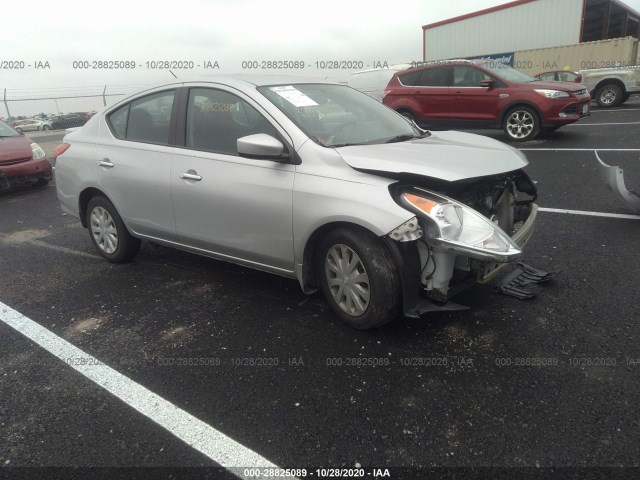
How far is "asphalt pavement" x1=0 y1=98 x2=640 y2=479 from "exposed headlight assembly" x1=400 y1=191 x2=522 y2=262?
0.63 m

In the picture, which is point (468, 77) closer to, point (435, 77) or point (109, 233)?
point (435, 77)

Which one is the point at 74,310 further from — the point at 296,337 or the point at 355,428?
the point at 355,428

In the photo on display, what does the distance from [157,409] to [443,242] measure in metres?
1.76

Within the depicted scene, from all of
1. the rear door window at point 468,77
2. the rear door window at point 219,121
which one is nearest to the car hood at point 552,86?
the rear door window at point 468,77

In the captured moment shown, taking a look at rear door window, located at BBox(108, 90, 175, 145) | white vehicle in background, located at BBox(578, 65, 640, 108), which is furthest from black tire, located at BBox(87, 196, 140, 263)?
white vehicle in background, located at BBox(578, 65, 640, 108)

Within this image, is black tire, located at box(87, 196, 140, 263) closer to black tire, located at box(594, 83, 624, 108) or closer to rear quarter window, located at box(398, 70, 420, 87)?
rear quarter window, located at box(398, 70, 420, 87)

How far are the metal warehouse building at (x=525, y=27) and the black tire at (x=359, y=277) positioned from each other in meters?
23.9

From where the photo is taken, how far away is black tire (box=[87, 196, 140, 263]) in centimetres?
425

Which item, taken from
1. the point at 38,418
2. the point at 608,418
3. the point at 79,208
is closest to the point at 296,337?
the point at 38,418

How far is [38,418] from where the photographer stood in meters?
2.39

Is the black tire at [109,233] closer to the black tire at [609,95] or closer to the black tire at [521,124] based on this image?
the black tire at [521,124]

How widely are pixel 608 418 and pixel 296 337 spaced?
173cm

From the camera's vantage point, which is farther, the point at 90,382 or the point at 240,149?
the point at 240,149

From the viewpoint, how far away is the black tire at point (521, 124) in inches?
370
